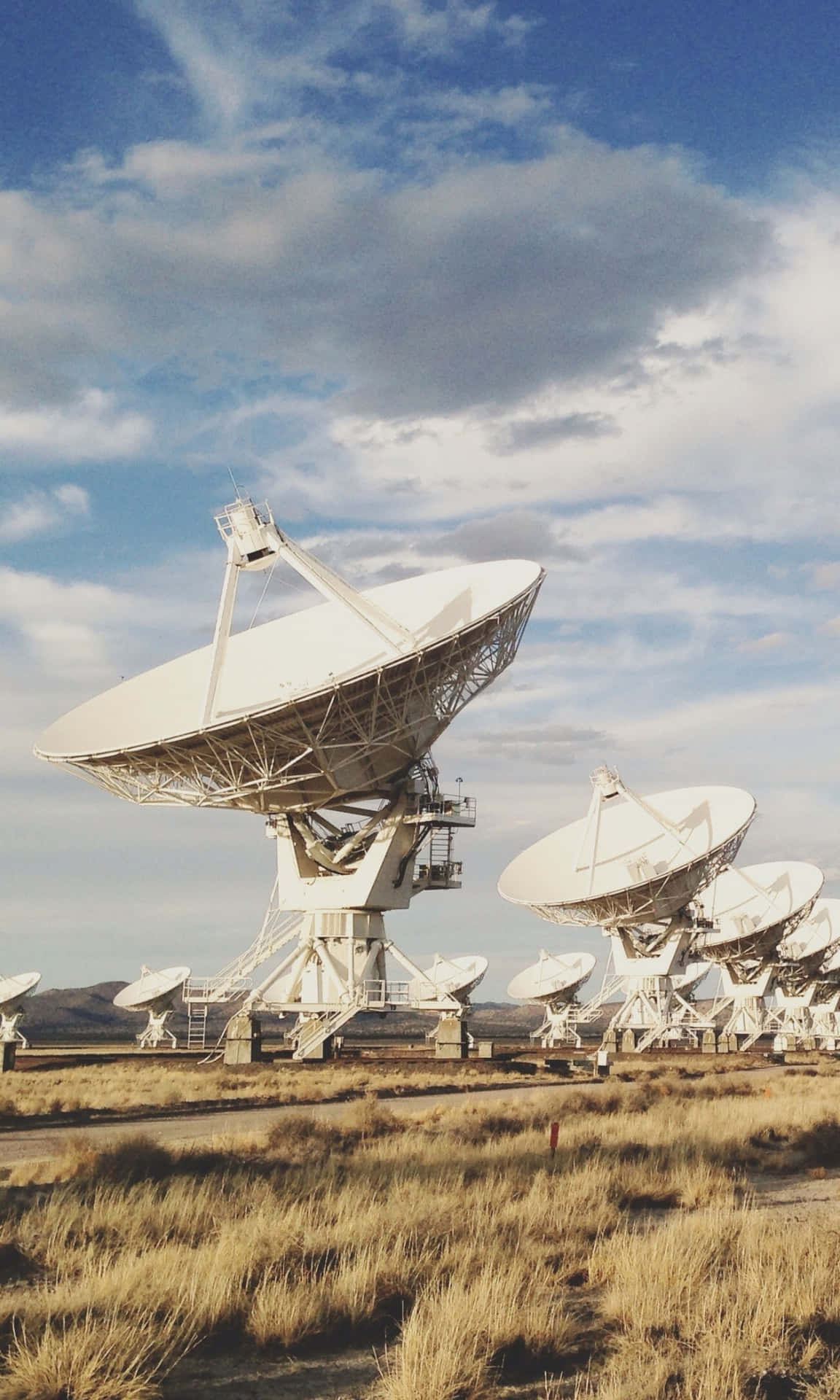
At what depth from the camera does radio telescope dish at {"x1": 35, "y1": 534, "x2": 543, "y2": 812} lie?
29.5 m

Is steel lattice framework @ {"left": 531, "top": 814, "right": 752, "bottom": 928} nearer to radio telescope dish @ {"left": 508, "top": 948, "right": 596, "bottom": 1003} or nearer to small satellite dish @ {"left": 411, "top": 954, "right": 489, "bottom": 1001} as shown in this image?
small satellite dish @ {"left": 411, "top": 954, "right": 489, "bottom": 1001}

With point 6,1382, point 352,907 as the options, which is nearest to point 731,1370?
point 6,1382

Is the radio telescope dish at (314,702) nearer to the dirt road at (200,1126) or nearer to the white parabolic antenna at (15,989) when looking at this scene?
the dirt road at (200,1126)

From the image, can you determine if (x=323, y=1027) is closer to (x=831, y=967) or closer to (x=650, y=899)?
(x=650, y=899)

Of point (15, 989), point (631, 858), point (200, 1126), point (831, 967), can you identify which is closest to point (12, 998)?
point (15, 989)

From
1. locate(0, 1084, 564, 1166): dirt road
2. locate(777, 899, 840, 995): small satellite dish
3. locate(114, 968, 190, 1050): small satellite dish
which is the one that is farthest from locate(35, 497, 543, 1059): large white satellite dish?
locate(777, 899, 840, 995): small satellite dish

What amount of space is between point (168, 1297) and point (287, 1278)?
90 cm

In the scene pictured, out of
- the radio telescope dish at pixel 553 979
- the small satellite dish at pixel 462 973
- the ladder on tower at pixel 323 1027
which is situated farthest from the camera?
the radio telescope dish at pixel 553 979

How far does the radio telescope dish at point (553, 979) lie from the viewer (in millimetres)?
65250

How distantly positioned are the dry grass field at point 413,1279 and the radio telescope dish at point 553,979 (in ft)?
171

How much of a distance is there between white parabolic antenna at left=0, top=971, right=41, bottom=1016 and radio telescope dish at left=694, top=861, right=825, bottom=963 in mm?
31832

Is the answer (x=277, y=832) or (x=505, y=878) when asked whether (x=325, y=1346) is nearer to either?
(x=277, y=832)

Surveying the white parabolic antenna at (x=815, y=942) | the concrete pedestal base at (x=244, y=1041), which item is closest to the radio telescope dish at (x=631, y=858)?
the concrete pedestal base at (x=244, y=1041)

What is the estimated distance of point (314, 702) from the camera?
1135 inches
